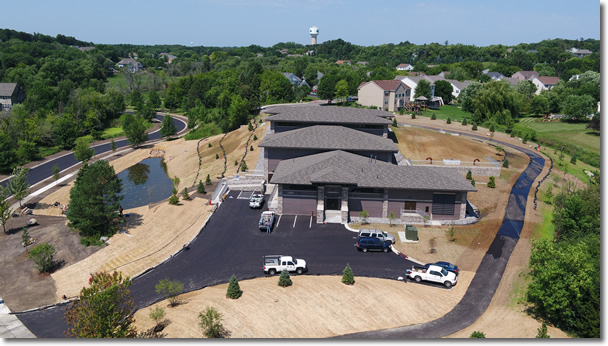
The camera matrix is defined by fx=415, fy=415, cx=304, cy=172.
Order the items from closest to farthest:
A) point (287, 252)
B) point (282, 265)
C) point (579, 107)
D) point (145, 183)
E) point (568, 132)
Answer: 1. point (282, 265)
2. point (287, 252)
3. point (145, 183)
4. point (568, 132)
5. point (579, 107)

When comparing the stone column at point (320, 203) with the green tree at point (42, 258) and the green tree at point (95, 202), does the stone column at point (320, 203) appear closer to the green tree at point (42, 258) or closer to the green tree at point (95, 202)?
the green tree at point (95, 202)

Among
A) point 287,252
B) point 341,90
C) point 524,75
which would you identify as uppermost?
point 524,75

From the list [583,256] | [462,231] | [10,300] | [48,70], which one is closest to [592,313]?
[583,256]

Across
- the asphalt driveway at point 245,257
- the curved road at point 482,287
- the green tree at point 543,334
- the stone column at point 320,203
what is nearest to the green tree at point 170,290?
the asphalt driveway at point 245,257

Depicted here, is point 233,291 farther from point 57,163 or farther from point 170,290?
point 57,163

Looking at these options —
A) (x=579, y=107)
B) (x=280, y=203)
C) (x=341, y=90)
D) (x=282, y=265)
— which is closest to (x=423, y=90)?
(x=341, y=90)

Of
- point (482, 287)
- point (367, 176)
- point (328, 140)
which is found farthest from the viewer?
point (328, 140)
